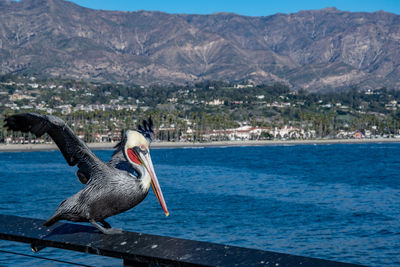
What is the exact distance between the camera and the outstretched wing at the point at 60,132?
5.23m

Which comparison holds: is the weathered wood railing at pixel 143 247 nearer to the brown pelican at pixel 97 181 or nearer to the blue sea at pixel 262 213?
the brown pelican at pixel 97 181

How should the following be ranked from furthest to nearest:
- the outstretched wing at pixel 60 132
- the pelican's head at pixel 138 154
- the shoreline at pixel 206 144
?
the shoreline at pixel 206 144, the pelican's head at pixel 138 154, the outstretched wing at pixel 60 132

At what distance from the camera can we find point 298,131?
18550 cm

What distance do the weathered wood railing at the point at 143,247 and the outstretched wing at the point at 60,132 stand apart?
620 millimetres

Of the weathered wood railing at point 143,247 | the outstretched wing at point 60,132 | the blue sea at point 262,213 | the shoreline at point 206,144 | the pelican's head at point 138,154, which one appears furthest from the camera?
the shoreline at point 206,144

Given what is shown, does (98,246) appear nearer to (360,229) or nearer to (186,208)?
(360,229)

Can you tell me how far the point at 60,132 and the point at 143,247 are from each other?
1551 millimetres

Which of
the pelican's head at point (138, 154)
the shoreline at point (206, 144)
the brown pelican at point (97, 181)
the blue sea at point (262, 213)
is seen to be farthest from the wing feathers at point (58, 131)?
the shoreline at point (206, 144)

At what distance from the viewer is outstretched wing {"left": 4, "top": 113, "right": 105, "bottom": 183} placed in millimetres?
5230

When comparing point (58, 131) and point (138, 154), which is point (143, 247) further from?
point (58, 131)

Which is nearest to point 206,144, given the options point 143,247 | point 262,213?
point 262,213

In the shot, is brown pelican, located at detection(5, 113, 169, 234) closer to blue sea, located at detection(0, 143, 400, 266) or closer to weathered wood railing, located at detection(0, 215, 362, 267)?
weathered wood railing, located at detection(0, 215, 362, 267)

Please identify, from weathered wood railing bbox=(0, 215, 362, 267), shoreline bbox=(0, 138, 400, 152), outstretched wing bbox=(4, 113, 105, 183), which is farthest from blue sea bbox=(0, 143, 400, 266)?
shoreline bbox=(0, 138, 400, 152)

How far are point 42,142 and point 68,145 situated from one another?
5603 inches
